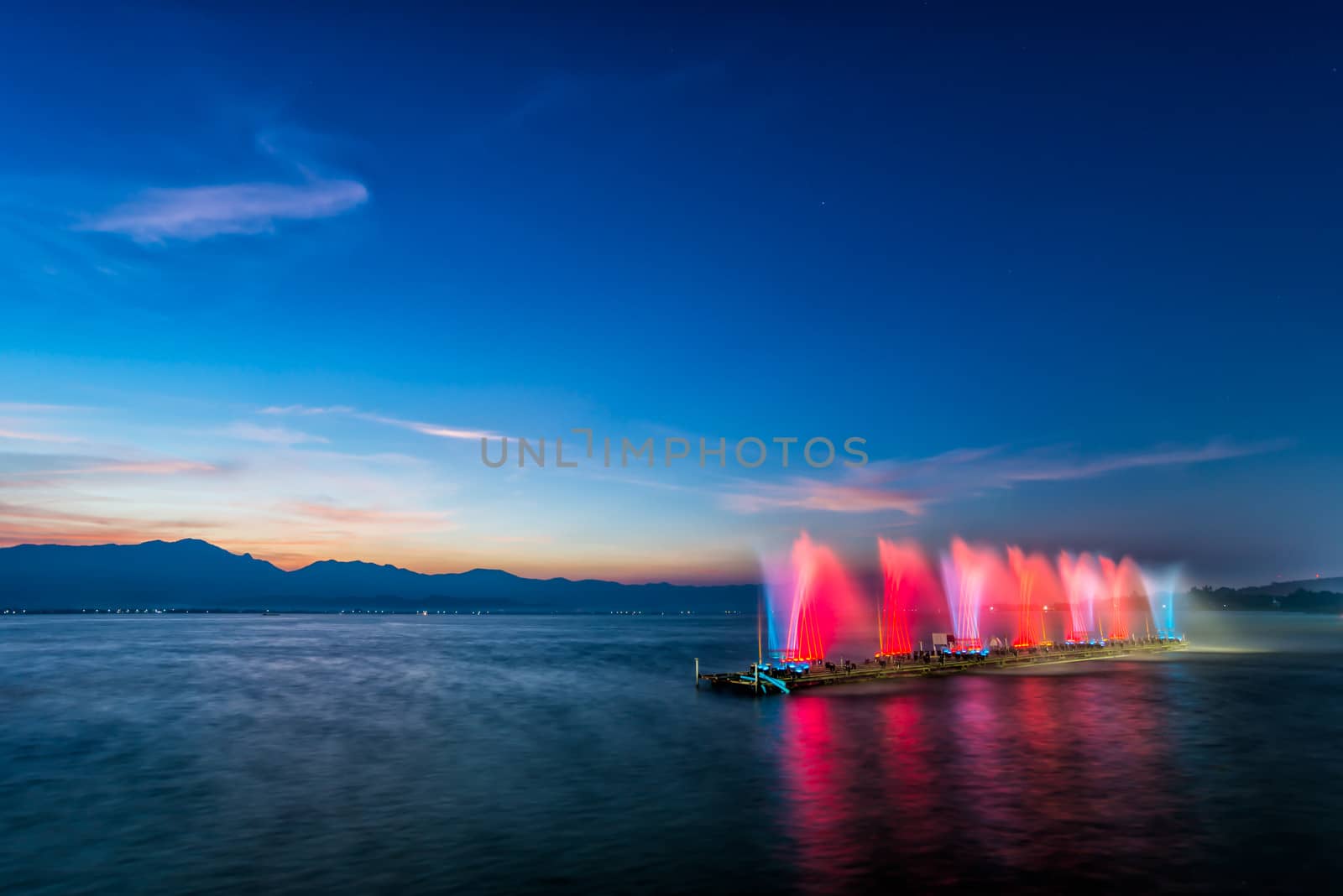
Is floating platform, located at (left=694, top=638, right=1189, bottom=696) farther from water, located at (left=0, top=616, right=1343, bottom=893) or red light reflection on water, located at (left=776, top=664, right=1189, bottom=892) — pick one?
red light reflection on water, located at (left=776, top=664, right=1189, bottom=892)

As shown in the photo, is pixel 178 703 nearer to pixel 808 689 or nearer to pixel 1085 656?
pixel 808 689

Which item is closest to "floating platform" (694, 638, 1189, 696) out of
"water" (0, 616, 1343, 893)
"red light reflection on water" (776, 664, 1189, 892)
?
"water" (0, 616, 1343, 893)

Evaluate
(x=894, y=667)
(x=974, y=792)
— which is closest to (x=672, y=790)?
(x=974, y=792)

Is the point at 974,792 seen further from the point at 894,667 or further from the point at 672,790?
the point at 894,667

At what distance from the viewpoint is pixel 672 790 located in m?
45.7

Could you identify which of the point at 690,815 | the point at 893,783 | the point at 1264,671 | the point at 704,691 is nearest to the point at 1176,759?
the point at 893,783

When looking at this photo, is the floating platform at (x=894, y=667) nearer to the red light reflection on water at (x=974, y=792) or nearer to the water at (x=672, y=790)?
the water at (x=672, y=790)

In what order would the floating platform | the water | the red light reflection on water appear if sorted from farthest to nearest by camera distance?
the floating platform, the red light reflection on water, the water

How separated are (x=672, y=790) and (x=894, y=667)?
60.3 metres

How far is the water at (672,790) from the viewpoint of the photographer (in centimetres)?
3281

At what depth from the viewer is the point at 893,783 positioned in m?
47.2

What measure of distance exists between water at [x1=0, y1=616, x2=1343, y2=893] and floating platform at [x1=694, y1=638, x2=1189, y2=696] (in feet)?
13.4

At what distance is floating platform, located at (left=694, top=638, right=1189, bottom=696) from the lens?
288 feet

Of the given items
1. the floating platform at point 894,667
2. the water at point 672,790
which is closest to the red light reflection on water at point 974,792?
the water at point 672,790
